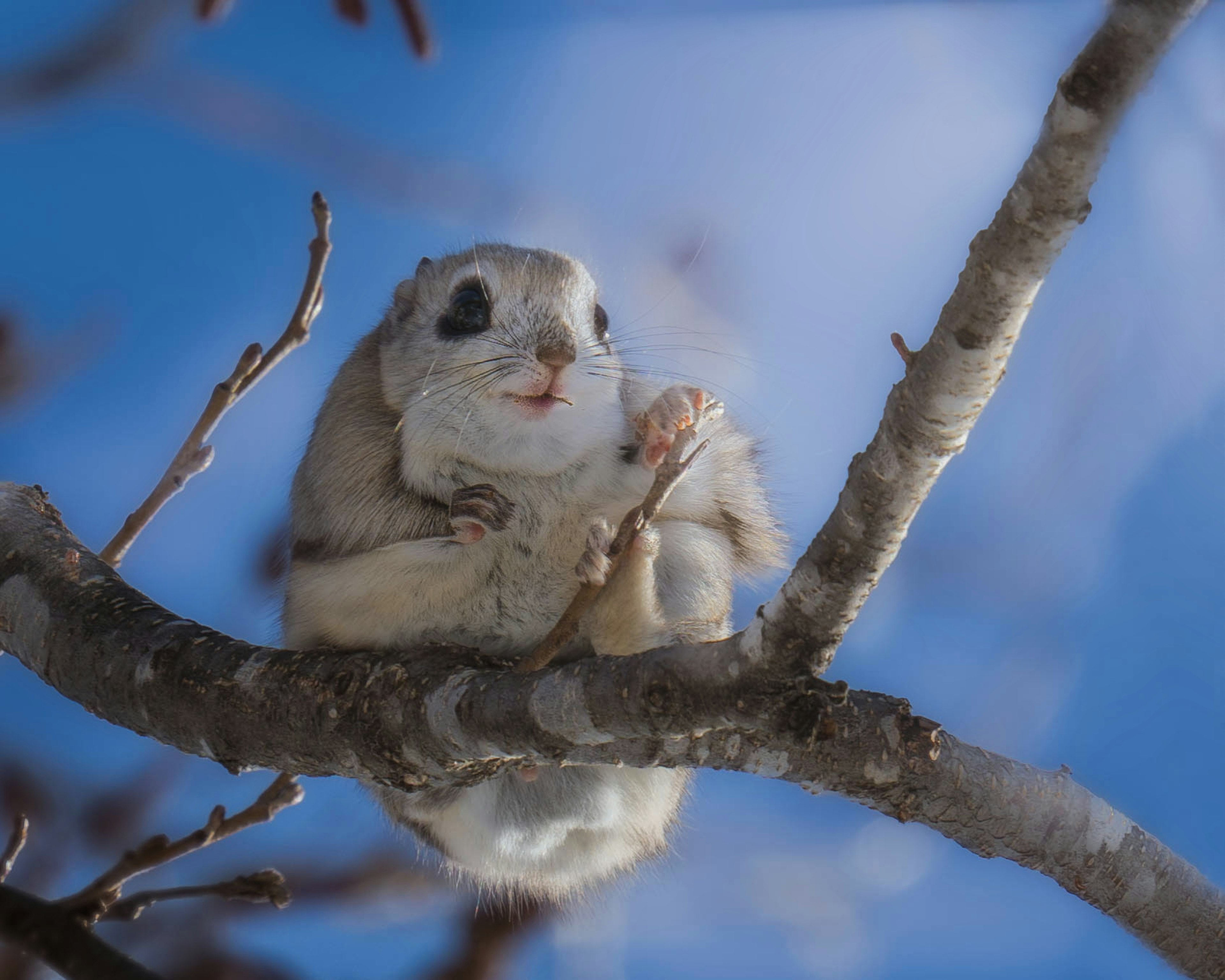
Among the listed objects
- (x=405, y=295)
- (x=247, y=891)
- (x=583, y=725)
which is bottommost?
(x=247, y=891)

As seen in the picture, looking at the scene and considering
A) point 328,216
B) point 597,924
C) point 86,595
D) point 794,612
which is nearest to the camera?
point 794,612

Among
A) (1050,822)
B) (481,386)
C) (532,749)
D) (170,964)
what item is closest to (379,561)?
(481,386)

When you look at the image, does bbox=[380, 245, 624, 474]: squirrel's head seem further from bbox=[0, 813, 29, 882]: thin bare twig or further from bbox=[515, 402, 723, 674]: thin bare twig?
bbox=[0, 813, 29, 882]: thin bare twig

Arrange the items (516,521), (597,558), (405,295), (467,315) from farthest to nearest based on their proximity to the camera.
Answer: (405,295) → (467,315) → (516,521) → (597,558)

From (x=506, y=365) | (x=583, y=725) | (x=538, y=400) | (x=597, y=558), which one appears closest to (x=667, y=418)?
(x=538, y=400)

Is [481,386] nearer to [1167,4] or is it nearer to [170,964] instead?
[170,964]

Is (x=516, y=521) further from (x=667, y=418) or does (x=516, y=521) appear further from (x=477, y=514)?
(x=667, y=418)

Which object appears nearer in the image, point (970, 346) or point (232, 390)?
point (970, 346)
